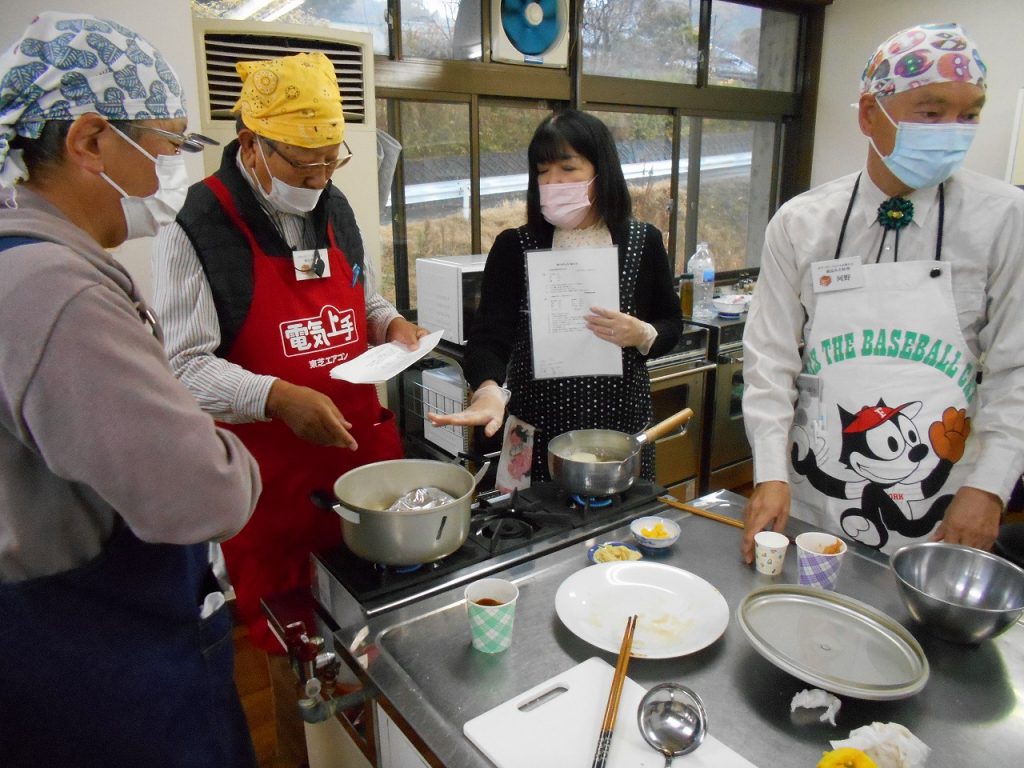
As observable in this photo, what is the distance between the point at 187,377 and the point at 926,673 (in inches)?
50.4

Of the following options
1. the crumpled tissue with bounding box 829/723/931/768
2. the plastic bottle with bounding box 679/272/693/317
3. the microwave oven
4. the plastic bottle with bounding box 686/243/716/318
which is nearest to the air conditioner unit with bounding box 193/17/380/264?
the microwave oven

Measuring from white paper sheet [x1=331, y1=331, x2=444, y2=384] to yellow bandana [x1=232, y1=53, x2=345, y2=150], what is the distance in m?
0.45

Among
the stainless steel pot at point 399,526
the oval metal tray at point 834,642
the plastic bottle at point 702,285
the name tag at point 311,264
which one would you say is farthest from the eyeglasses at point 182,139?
the plastic bottle at point 702,285

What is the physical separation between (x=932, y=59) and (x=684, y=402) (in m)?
2.34

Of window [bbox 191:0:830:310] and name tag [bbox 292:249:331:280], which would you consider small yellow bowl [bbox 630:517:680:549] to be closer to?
name tag [bbox 292:249:331:280]

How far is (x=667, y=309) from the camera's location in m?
1.82

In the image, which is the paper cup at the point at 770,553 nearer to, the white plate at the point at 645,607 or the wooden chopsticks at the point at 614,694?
the white plate at the point at 645,607

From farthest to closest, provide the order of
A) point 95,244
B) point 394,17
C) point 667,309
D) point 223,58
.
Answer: point 394,17
point 223,58
point 667,309
point 95,244

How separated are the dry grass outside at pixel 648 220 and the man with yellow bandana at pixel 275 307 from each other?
1.14m

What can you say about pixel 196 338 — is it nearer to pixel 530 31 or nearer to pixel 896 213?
pixel 896 213

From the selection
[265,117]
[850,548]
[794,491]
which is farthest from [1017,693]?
[265,117]

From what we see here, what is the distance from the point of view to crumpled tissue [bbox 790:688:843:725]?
32.5 inches

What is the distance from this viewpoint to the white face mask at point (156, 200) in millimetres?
896

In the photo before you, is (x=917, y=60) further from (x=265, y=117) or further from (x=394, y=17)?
(x=394, y=17)
